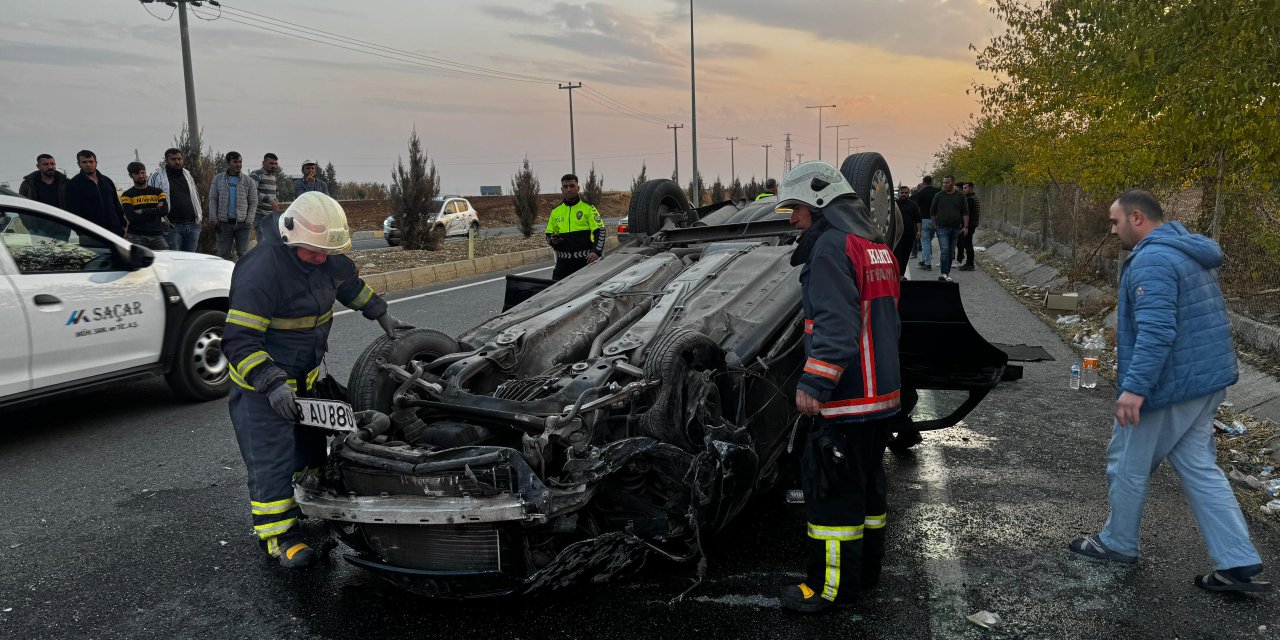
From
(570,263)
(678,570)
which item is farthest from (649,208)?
(678,570)

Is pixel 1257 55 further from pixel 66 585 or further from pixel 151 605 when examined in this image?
pixel 66 585

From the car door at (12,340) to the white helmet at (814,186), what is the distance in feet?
15.7

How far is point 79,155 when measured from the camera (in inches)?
363

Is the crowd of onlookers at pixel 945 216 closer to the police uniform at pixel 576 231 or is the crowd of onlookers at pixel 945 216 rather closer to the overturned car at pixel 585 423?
the police uniform at pixel 576 231

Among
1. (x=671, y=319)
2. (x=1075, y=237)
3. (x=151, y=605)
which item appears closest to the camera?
(x=151, y=605)

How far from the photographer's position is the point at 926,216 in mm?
15742

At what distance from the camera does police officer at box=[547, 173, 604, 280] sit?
28.8 ft

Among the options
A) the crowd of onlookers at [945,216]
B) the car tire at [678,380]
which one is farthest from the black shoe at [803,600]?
the crowd of onlookers at [945,216]

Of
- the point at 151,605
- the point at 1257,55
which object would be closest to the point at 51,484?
the point at 151,605

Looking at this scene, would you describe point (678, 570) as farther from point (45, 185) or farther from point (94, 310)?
point (45, 185)

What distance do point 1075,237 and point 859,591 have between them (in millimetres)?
12664

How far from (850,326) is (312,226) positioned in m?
2.31

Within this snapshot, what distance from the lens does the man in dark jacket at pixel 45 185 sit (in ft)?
30.6

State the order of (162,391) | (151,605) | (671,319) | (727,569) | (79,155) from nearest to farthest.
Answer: (151,605), (727,569), (671,319), (162,391), (79,155)
